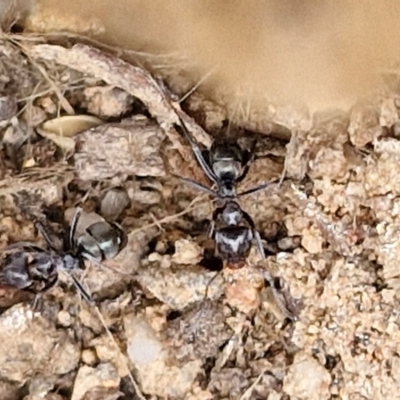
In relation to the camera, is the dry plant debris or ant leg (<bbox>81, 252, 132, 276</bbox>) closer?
the dry plant debris

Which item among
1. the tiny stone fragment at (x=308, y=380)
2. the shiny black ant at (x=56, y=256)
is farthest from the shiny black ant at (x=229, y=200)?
the shiny black ant at (x=56, y=256)

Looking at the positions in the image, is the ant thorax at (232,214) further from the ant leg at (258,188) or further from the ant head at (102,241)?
the ant head at (102,241)

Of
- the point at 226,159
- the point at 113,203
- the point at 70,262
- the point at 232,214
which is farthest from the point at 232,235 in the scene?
the point at 70,262

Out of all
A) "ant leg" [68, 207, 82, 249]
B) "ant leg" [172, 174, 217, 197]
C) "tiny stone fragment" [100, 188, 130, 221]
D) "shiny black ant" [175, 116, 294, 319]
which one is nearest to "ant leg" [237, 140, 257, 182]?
"shiny black ant" [175, 116, 294, 319]

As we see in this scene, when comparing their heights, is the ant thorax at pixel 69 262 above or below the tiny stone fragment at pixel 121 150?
below

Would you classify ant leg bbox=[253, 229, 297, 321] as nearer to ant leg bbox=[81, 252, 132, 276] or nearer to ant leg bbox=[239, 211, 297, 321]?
ant leg bbox=[239, 211, 297, 321]

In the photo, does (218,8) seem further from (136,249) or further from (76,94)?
(136,249)
